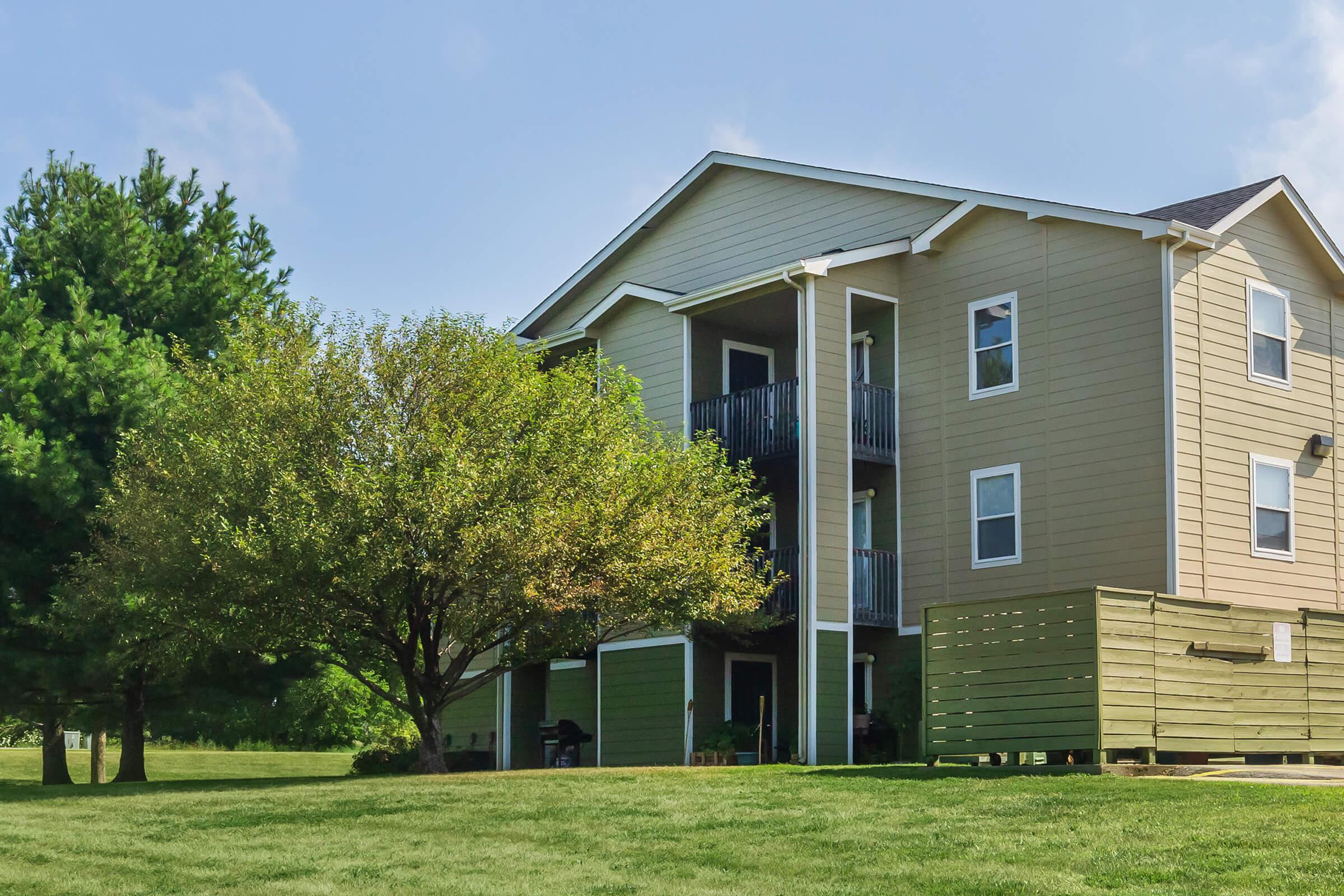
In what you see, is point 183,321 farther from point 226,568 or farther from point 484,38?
point 484,38

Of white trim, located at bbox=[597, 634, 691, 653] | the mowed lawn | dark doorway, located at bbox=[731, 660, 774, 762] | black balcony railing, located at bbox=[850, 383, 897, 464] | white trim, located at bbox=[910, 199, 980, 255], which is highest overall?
white trim, located at bbox=[910, 199, 980, 255]

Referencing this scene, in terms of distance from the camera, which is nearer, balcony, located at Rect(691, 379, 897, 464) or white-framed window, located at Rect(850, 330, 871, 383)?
balcony, located at Rect(691, 379, 897, 464)

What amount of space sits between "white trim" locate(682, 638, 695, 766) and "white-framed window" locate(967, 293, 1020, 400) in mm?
6019

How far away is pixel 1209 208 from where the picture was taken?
76.8 feet

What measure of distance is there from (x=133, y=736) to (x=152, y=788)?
662 centimetres

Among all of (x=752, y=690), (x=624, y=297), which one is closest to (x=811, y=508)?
(x=752, y=690)

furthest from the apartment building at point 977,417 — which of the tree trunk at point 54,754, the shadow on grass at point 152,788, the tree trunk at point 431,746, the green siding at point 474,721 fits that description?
the tree trunk at point 54,754

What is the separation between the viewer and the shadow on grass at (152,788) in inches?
751

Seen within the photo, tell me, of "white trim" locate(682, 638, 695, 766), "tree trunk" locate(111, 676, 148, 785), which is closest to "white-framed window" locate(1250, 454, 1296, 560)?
"white trim" locate(682, 638, 695, 766)

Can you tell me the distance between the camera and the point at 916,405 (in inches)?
961

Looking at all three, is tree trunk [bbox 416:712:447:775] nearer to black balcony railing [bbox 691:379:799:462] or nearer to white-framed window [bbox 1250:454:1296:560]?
black balcony railing [bbox 691:379:799:462]

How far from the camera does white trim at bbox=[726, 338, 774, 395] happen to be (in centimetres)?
2658

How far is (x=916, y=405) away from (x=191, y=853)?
14218mm

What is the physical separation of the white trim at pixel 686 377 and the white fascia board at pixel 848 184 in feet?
11.6
